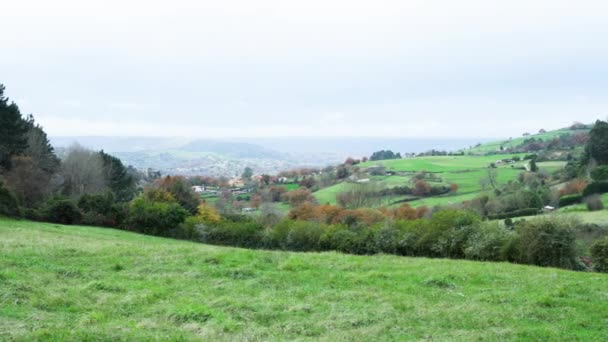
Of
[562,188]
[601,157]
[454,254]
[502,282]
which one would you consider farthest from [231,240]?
[601,157]

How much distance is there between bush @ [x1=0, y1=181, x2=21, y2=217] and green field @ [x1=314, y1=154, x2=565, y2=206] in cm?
5111

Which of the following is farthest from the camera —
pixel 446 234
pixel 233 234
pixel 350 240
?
pixel 233 234

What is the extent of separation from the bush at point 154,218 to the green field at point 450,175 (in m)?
39.8

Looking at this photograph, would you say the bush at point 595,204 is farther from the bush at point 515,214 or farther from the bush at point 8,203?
the bush at point 8,203

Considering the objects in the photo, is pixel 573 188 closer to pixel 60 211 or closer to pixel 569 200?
pixel 569 200

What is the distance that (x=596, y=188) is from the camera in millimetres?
57781

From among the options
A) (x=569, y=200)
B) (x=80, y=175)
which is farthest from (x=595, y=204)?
(x=80, y=175)

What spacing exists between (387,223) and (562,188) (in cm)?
4633

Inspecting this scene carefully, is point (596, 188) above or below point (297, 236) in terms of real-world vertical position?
above

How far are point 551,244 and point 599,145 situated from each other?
6135 centimetres

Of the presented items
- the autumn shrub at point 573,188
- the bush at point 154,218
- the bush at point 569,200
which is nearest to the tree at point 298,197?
the bush at point 154,218

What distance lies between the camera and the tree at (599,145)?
239 ft

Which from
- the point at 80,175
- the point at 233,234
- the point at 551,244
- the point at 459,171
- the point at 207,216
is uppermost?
the point at 80,175

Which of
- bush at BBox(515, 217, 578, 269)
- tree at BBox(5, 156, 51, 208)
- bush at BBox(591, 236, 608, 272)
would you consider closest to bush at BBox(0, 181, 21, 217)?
tree at BBox(5, 156, 51, 208)
